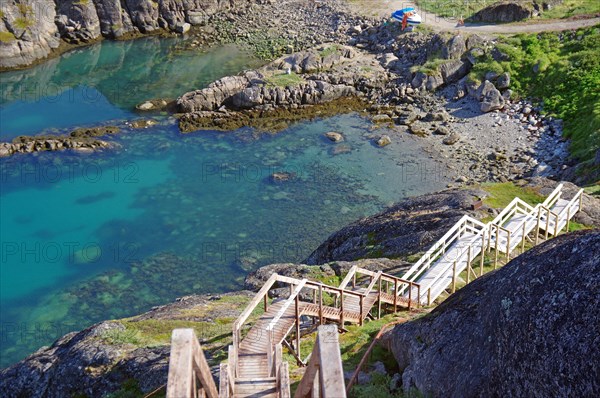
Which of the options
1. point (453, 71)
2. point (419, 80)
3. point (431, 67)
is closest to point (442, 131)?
point (419, 80)

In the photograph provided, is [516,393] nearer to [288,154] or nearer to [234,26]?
[288,154]

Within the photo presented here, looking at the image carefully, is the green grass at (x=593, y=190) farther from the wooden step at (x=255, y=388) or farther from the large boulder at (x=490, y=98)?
the wooden step at (x=255, y=388)

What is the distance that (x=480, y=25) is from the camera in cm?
6988

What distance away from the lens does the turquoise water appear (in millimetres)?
37875

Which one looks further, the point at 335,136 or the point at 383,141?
the point at 335,136

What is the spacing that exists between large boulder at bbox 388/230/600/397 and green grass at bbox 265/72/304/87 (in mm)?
49522

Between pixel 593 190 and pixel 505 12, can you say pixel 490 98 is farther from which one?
pixel 593 190

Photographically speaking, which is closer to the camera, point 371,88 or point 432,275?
point 432,275

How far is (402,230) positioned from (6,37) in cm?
5800

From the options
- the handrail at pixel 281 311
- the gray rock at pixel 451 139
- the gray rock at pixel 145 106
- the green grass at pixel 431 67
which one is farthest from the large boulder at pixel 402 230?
the gray rock at pixel 145 106

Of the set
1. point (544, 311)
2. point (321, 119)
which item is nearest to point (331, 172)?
point (321, 119)

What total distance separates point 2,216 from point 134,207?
380 inches

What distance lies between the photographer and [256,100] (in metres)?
59.9

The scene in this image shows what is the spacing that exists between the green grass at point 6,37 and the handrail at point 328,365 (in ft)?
235
